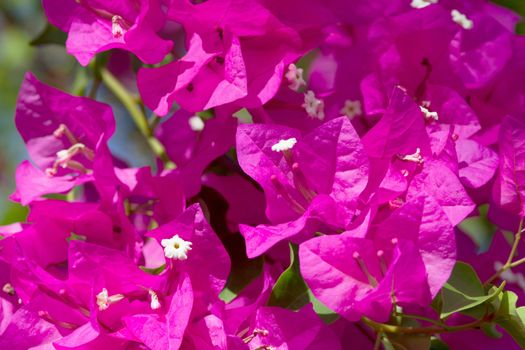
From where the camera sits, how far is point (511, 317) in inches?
36.4

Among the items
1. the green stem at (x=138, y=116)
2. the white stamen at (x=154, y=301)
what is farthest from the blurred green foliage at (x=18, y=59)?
the white stamen at (x=154, y=301)

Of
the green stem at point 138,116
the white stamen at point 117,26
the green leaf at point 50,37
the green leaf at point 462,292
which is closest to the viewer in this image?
the green leaf at point 462,292

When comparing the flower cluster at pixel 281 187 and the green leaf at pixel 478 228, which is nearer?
the flower cluster at pixel 281 187

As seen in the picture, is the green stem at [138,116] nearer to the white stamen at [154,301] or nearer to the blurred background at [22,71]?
the white stamen at [154,301]

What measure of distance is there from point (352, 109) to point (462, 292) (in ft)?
1.10

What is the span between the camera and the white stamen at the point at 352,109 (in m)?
1.18

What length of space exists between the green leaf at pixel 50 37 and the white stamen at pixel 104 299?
654 millimetres

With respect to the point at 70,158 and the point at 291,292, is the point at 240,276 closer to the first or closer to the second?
the point at 291,292

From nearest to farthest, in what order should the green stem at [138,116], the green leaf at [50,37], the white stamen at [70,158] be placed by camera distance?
1. the white stamen at [70,158]
2. the green stem at [138,116]
3. the green leaf at [50,37]

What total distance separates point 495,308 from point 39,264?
21.3 inches

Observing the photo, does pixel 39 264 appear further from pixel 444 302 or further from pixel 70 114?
pixel 444 302

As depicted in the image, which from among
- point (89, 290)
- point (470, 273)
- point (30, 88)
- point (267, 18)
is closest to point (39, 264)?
point (89, 290)

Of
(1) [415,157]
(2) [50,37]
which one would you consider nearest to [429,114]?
(1) [415,157]

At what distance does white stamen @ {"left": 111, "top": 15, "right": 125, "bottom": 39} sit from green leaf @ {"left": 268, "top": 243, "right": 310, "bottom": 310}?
32 cm
